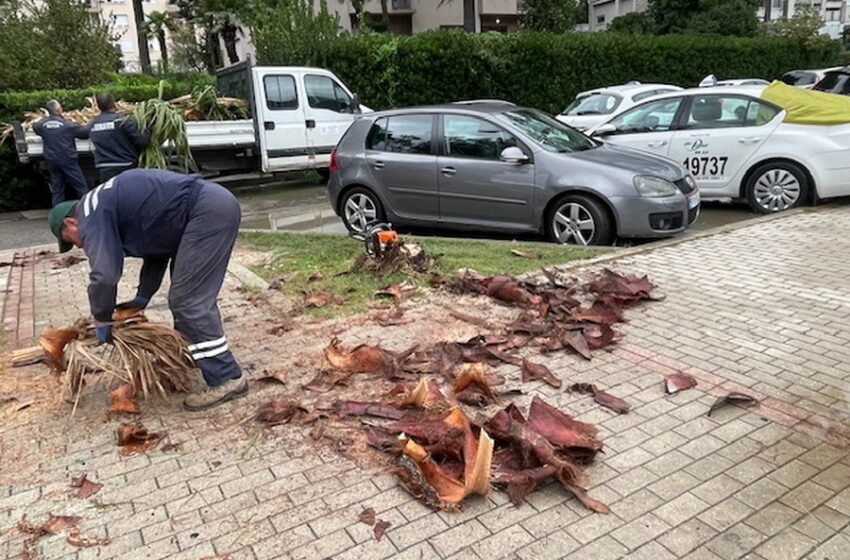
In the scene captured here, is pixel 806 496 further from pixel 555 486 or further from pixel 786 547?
pixel 555 486

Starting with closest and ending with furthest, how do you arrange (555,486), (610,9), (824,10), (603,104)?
(555,486) → (603,104) → (824,10) → (610,9)

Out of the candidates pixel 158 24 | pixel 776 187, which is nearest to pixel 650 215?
pixel 776 187

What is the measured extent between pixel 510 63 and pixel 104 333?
1514 centimetres

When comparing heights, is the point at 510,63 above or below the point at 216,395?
above

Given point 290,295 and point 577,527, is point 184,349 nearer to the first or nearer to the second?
point 290,295

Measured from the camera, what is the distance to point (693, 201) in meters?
7.50

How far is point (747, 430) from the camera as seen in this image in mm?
3504

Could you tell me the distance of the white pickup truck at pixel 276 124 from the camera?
12.0m

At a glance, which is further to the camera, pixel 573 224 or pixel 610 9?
pixel 610 9

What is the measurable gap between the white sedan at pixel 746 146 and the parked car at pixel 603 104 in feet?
9.59

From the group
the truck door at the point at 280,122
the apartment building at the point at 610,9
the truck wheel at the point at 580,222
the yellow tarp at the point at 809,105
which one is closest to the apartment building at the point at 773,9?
the apartment building at the point at 610,9

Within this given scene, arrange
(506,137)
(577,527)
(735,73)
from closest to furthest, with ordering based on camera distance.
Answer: (577,527) → (506,137) → (735,73)

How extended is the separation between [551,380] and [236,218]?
2110 mm

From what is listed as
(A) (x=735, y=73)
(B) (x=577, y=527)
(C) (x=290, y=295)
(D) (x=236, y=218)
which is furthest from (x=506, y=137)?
(A) (x=735, y=73)
